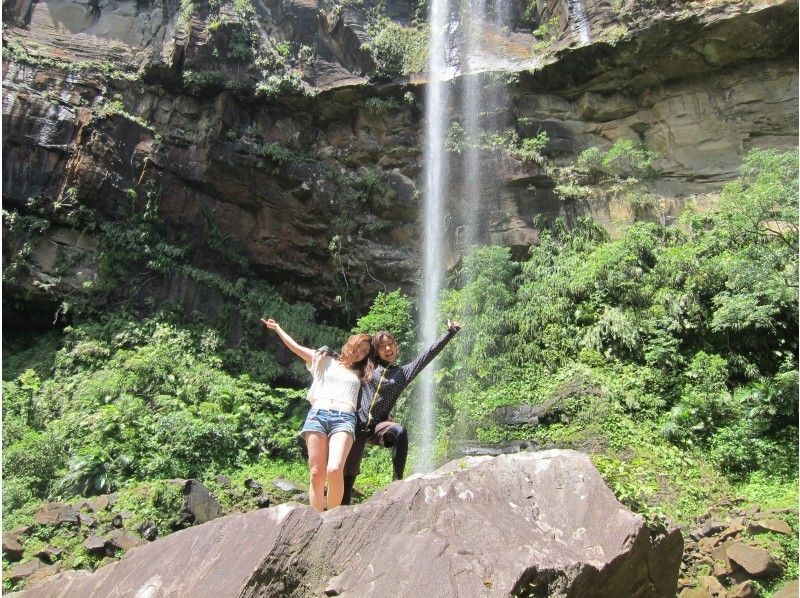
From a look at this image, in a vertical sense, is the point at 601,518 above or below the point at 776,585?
above

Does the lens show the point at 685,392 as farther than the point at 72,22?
No

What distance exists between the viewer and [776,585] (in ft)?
17.1

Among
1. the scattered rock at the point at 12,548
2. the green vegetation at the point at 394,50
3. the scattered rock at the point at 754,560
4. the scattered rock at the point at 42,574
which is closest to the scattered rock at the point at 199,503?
the scattered rock at the point at 42,574

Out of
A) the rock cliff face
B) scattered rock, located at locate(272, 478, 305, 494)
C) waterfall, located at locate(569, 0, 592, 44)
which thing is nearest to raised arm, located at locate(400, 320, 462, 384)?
scattered rock, located at locate(272, 478, 305, 494)

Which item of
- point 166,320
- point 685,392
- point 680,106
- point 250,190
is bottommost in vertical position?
point 685,392

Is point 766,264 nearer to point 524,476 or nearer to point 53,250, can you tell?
point 524,476

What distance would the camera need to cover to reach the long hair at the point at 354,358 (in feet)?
12.7

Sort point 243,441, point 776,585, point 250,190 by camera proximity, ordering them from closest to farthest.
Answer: point 776,585 < point 243,441 < point 250,190

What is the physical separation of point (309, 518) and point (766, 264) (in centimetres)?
892

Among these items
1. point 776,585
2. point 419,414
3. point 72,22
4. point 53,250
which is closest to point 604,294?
point 419,414

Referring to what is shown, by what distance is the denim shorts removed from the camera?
12.0 ft

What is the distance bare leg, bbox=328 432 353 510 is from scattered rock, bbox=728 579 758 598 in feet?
12.1

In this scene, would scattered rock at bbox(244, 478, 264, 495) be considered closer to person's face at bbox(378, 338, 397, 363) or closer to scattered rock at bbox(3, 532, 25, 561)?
scattered rock at bbox(3, 532, 25, 561)

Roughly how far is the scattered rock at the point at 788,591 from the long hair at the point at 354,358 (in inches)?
151
